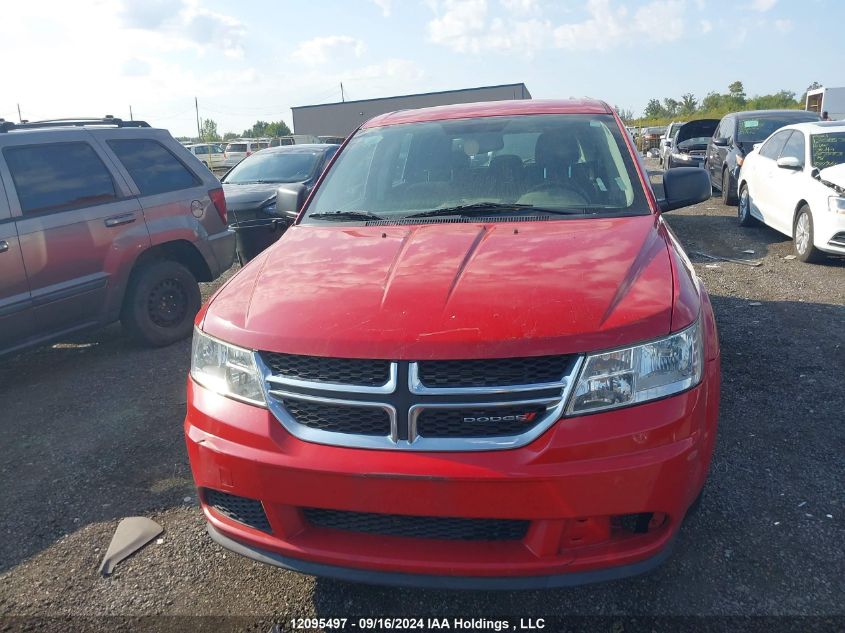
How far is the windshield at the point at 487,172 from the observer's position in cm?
316

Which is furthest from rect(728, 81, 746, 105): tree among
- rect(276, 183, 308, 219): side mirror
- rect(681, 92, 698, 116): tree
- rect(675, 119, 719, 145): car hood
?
rect(276, 183, 308, 219): side mirror

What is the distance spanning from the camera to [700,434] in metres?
2.07

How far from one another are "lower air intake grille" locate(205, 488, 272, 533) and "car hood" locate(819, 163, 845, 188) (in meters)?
7.18

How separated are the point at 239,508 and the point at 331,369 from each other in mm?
620

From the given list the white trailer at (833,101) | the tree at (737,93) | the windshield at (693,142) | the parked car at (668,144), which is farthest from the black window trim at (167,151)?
the tree at (737,93)

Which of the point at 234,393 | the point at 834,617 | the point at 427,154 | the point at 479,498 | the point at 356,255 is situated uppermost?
the point at 427,154

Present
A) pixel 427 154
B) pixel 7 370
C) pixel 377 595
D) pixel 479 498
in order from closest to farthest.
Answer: pixel 479 498, pixel 377 595, pixel 427 154, pixel 7 370

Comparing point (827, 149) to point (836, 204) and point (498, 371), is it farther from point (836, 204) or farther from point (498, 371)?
point (498, 371)

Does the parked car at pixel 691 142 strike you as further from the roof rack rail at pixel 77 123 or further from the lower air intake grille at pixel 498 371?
the lower air intake grille at pixel 498 371

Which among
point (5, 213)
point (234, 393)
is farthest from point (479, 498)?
point (5, 213)

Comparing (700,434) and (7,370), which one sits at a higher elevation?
(700,434)

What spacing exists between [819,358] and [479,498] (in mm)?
3722

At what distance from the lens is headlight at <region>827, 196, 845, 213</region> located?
6.85m

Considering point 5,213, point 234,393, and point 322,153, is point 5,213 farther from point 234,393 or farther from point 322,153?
point 322,153
